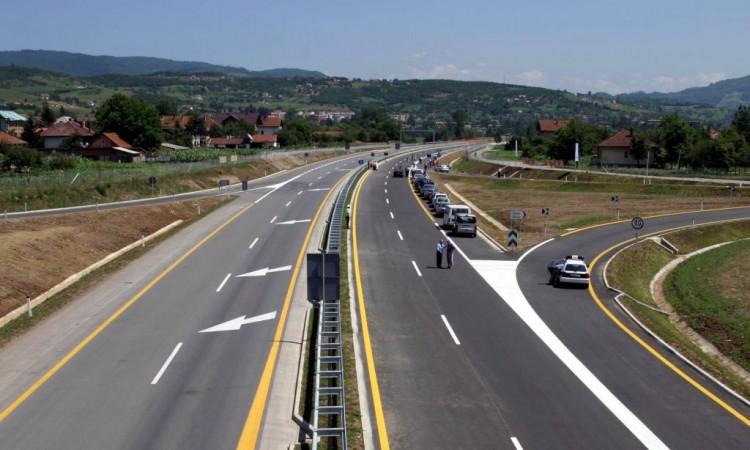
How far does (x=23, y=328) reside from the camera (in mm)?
27328

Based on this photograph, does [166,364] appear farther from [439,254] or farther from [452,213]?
[452,213]

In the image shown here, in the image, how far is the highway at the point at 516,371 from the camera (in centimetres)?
1855

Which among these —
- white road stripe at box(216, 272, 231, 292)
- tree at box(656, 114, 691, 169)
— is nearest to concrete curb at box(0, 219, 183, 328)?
white road stripe at box(216, 272, 231, 292)

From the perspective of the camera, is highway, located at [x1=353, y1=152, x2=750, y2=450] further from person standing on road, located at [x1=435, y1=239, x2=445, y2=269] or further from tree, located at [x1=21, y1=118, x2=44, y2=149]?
tree, located at [x1=21, y1=118, x2=44, y2=149]

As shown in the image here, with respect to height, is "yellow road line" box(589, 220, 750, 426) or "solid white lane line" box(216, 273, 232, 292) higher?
"solid white lane line" box(216, 273, 232, 292)

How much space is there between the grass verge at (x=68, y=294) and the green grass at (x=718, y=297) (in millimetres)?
26289

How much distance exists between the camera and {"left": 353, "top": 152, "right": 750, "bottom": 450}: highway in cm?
1855

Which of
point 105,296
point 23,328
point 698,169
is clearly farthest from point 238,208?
point 698,169

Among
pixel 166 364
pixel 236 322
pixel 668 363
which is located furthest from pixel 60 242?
pixel 668 363

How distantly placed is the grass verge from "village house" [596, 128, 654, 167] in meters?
86.9

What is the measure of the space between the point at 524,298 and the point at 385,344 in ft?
33.6

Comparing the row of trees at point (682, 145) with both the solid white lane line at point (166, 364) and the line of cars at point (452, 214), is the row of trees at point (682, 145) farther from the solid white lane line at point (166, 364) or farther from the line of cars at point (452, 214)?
the solid white lane line at point (166, 364)

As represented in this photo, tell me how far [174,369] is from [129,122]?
365ft

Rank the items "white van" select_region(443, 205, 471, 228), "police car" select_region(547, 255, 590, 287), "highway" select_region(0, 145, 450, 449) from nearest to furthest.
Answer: "highway" select_region(0, 145, 450, 449) → "police car" select_region(547, 255, 590, 287) → "white van" select_region(443, 205, 471, 228)
